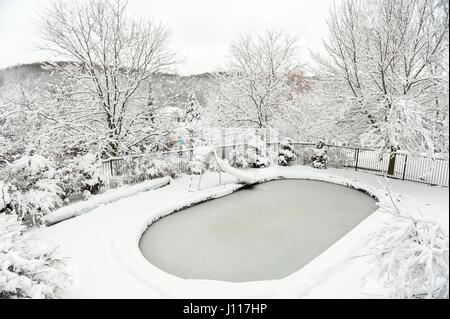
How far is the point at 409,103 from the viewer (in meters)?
8.28

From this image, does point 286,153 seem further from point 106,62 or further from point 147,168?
point 106,62

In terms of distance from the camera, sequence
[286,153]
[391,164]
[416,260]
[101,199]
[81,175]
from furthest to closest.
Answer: [286,153], [391,164], [81,175], [101,199], [416,260]

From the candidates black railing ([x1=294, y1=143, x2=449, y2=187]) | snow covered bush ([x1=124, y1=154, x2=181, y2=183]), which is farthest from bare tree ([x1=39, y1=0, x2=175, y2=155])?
black railing ([x1=294, y1=143, x2=449, y2=187])

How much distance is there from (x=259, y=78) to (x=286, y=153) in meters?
4.34

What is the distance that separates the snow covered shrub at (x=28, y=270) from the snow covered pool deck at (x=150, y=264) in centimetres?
35

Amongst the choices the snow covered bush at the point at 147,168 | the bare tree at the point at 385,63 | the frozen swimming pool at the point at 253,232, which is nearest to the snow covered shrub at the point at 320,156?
the bare tree at the point at 385,63

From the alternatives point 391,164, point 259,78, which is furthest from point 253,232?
point 259,78

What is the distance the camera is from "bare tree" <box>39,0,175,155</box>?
34.4 feet

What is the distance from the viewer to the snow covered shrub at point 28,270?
3.64 m

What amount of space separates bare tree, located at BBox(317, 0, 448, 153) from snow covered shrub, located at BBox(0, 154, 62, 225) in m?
9.39

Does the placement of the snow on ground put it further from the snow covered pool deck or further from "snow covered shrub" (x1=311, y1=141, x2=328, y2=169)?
"snow covered shrub" (x1=311, y1=141, x2=328, y2=169)

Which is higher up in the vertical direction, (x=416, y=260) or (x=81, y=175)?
(x=416, y=260)

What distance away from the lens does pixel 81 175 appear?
8367 millimetres

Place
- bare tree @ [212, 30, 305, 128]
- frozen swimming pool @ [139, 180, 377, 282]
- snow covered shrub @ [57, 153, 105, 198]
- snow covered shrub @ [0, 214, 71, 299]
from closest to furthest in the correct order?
1. snow covered shrub @ [0, 214, 71, 299]
2. frozen swimming pool @ [139, 180, 377, 282]
3. snow covered shrub @ [57, 153, 105, 198]
4. bare tree @ [212, 30, 305, 128]
